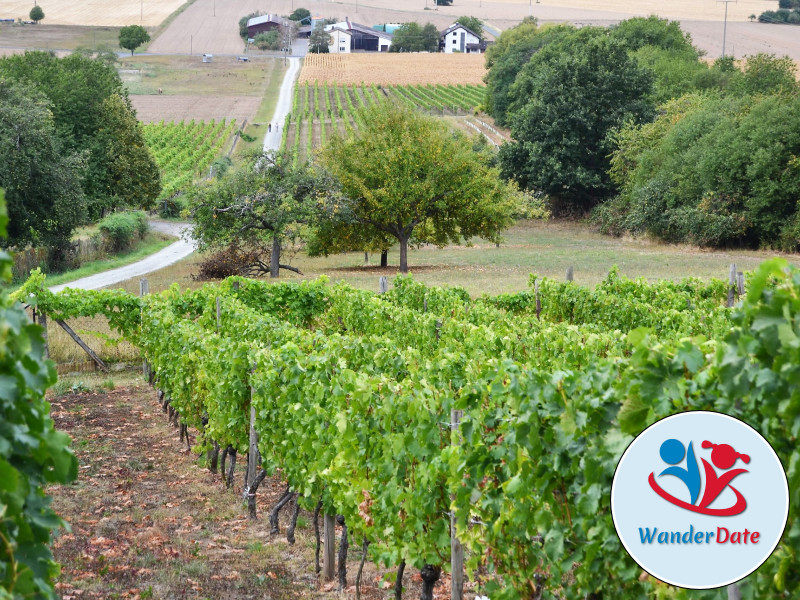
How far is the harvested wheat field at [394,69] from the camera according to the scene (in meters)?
113

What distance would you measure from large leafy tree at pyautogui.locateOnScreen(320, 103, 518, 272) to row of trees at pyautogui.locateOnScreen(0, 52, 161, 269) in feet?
41.4

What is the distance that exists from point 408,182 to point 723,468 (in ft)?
105

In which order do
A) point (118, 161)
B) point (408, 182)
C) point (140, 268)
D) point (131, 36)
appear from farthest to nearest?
1. point (131, 36)
2. point (118, 161)
3. point (140, 268)
4. point (408, 182)

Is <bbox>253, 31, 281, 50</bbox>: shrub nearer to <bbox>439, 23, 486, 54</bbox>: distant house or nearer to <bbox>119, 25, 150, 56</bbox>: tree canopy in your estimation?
<bbox>119, 25, 150, 56</bbox>: tree canopy

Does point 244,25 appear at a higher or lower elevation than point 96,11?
lower

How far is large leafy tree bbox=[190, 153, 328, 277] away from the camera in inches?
1356

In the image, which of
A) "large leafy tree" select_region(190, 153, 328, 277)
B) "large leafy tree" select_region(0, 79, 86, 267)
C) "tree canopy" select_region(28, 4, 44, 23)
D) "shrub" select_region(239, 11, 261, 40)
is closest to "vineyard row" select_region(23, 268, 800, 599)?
"large leafy tree" select_region(190, 153, 328, 277)

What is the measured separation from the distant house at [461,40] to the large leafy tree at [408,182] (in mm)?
110105

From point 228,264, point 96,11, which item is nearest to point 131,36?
point 96,11

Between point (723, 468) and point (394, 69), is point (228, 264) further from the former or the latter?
point (394, 69)

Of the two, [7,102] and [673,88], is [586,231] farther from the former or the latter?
[7,102]

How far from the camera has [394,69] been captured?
121 meters

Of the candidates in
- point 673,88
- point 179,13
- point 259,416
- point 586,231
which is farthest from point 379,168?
point 179,13

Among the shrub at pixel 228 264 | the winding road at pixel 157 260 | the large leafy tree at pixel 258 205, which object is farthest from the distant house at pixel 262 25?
the shrub at pixel 228 264
